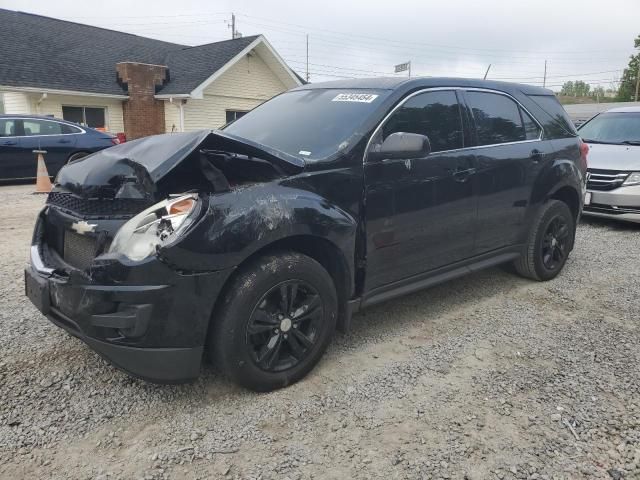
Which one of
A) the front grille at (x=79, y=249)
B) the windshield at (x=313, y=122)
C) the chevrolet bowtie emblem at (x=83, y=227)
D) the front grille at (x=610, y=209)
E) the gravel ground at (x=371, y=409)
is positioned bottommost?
the gravel ground at (x=371, y=409)

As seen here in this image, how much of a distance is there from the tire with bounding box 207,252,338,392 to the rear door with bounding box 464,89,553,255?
1710mm

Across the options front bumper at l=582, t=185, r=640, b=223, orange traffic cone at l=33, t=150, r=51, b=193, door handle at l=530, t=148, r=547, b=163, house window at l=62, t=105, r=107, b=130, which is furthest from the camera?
house window at l=62, t=105, r=107, b=130

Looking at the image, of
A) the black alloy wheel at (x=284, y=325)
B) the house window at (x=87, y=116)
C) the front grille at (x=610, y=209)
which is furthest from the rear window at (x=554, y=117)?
→ the house window at (x=87, y=116)

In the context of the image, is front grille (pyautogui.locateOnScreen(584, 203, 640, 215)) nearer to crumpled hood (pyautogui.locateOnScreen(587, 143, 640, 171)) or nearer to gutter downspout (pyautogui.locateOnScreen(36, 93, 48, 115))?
crumpled hood (pyautogui.locateOnScreen(587, 143, 640, 171))

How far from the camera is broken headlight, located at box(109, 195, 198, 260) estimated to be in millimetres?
2555

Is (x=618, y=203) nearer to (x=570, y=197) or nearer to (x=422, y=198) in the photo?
(x=570, y=197)

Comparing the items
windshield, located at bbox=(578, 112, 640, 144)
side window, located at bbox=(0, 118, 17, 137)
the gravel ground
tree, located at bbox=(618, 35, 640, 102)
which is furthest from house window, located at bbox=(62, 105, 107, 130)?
tree, located at bbox=(618, 35, 640, 102)

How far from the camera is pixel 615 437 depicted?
8.74 ft

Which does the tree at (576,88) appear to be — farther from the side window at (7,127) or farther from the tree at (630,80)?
the side window at (7,127)

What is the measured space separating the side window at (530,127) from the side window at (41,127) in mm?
10241

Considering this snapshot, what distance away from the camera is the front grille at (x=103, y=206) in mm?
2762

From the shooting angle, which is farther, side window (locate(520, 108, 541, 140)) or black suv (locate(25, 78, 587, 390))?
side window (locate(520, 108, 541, 140))

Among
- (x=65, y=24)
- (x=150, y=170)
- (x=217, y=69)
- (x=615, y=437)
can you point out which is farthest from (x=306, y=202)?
(x=65, y=24)

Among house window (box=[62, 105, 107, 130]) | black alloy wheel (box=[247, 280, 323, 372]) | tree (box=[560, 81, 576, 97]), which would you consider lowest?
black alloy wheel (box=[247, 280, 323, 372])
